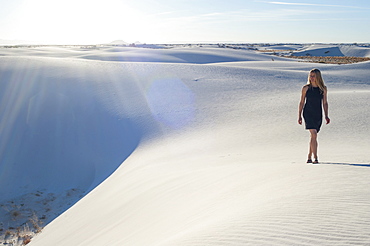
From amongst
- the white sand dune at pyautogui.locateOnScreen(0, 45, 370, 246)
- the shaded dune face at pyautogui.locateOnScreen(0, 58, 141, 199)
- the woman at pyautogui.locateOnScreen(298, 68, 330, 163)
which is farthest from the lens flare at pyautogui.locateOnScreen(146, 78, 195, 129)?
the woman at pyautogui.locateOnScreen(298, 68, 330, 163)

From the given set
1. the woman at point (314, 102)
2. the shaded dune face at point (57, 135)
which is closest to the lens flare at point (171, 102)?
the shaded dune face at point (57, 135)

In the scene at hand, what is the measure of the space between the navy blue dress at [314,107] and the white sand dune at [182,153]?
2.33 feet

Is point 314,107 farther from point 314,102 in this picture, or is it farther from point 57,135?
point 57,135

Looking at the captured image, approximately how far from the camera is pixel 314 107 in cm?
543

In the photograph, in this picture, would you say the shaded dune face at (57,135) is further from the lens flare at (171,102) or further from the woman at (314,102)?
the woman at (314,102)

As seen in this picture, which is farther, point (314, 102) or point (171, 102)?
point (171, 102)

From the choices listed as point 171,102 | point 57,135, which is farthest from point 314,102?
point 57,135

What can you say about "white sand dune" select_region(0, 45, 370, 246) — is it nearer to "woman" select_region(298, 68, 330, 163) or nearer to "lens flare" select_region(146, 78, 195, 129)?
"lens flare" select_region(146, 78, 195, 129)

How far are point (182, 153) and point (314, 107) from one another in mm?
3980

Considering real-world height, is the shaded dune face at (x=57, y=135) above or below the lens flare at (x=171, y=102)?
below

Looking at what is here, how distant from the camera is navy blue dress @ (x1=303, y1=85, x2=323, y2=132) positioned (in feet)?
17.8

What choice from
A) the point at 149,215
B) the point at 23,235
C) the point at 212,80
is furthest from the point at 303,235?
the point at 212,80

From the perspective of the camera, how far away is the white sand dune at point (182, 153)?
129 inches

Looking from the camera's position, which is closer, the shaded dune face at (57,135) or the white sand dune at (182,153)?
the white sand dune at (182,153)
